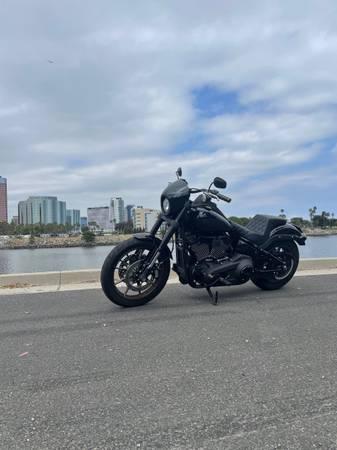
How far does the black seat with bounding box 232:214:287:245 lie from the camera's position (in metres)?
5.65

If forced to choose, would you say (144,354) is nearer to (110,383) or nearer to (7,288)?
(110,383)

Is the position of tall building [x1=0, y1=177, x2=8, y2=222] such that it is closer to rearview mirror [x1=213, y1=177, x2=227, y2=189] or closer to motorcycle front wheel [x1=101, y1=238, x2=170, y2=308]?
motorcycle front wheel [x1=101, y1=238, x2=170, y2=308]

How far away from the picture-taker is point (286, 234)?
5996 millimetres

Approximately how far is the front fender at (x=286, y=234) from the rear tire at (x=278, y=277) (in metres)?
0.08

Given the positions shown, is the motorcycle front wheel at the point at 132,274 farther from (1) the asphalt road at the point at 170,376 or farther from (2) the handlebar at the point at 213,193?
(2) the handlebar at the point at 213,193

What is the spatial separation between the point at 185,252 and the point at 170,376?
2.38 meters

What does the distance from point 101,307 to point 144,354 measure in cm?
173

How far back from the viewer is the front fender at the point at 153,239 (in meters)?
5.04

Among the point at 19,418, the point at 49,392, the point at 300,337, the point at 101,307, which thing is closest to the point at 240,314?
the point at 300,337

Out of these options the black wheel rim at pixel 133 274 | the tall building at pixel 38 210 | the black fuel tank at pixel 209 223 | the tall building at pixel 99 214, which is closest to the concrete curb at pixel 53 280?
the black wheel rim at pixel 133 274

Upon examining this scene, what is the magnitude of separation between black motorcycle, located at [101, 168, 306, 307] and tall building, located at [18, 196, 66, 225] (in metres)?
162

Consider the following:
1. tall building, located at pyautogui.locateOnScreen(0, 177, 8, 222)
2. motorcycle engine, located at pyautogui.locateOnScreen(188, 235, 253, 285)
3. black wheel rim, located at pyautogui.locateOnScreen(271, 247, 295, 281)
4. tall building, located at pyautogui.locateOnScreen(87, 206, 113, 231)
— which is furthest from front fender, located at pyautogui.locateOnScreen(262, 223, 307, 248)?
tall building, located at pyautogui.locateOnScreen(0, 177, 8, 222)

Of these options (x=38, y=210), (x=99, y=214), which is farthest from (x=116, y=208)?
(x=38, y=210)

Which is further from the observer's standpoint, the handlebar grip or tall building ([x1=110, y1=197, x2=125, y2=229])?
tall building ([x1=110, y1=197, x2=125, y2=229])
